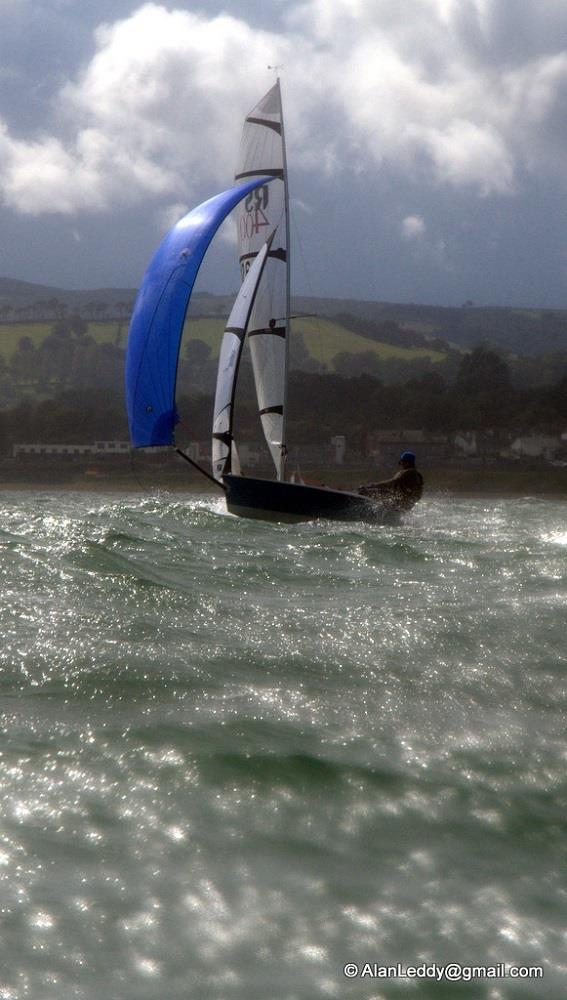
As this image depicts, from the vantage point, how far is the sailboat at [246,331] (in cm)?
1617

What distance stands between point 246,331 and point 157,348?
225 centimetres

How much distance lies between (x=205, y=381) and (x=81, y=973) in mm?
133923

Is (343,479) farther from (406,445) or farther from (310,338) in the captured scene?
(310,338)

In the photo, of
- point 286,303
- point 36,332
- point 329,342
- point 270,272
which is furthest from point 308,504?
point 36,332

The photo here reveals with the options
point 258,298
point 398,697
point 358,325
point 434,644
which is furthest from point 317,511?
point 358,325

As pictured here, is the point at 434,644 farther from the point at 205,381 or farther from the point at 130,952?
the point at 205,381

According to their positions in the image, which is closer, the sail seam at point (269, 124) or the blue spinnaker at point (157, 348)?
the blue spinnaker at point (157, 348)

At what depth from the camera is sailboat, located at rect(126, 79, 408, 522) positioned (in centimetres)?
1617

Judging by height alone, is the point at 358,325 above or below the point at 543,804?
above

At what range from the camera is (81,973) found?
2027mm

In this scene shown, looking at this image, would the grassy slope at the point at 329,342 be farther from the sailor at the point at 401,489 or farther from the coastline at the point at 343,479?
the sailor at the point at 401,489

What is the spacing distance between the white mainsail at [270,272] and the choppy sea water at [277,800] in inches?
607

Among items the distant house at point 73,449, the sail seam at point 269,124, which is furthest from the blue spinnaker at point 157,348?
the distant house at point 73,449

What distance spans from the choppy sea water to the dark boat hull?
10158 millimetres
